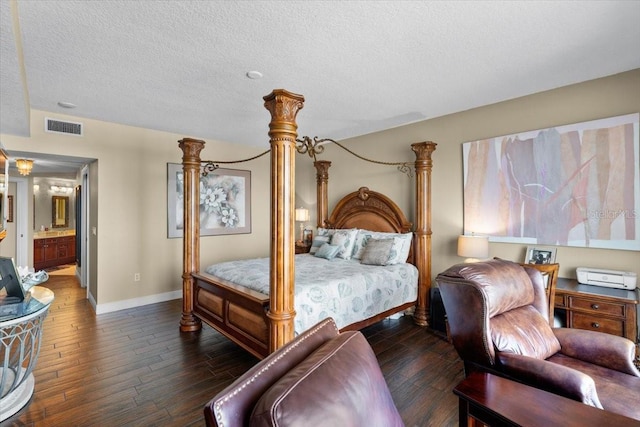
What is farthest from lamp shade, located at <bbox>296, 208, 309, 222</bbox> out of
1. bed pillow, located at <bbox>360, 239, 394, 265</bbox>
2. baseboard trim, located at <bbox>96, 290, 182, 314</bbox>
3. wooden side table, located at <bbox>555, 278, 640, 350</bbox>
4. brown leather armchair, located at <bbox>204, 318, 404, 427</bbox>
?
brown leather armchair, located at <bbox>204, 318, 404, 427</bbox>

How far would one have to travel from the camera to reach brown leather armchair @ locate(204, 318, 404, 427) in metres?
0.70

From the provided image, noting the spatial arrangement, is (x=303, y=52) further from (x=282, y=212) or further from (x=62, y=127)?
(x=62, y=127)

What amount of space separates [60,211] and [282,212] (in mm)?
9049

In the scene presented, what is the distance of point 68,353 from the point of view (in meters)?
3.02

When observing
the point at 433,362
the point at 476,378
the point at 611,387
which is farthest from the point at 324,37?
the point at 433,362

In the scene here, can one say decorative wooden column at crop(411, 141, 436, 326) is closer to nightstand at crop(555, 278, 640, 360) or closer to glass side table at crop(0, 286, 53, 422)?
nightstand at crop(555, 278, 640, 360)

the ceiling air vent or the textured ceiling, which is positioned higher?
the textured ceiling

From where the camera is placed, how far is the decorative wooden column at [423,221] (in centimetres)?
388

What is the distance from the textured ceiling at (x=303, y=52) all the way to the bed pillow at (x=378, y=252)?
1.68m

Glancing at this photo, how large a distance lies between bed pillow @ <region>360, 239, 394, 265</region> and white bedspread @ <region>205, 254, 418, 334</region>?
0.32ft

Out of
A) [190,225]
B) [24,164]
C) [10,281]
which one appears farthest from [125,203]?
[10,281]

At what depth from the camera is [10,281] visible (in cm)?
222

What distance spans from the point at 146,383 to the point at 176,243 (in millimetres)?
2793

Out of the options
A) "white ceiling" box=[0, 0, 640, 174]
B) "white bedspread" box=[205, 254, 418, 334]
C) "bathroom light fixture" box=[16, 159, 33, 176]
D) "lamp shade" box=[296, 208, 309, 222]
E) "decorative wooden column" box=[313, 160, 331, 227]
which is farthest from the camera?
"lamp shade" box=[296, 208, 309, 222]
